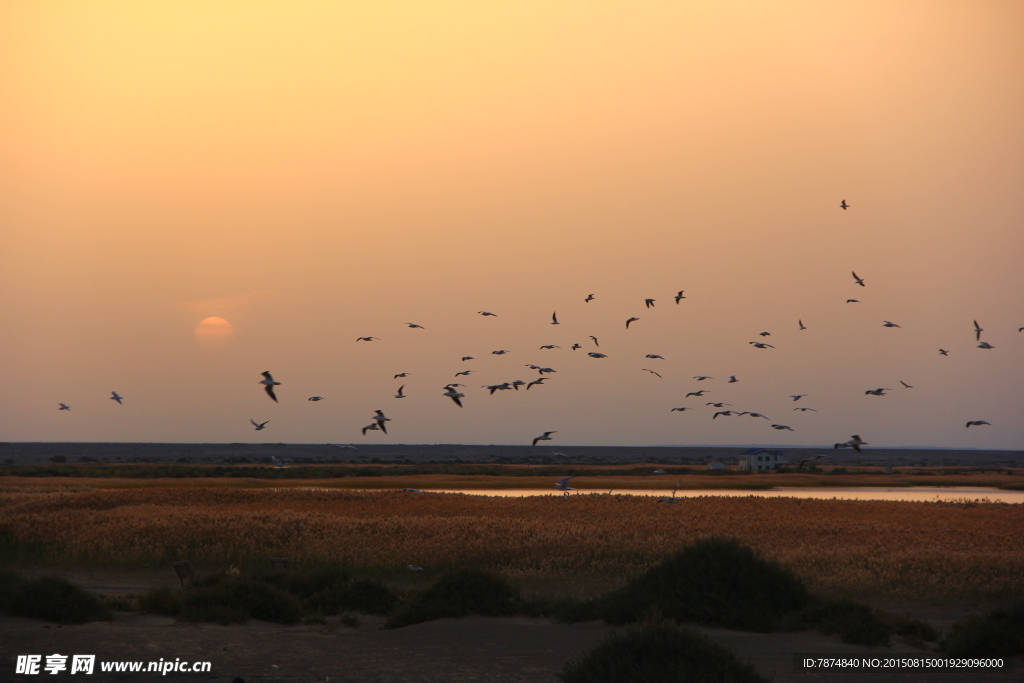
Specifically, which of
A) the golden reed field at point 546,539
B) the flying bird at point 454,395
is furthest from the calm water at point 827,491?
the flying bird at point 454,395

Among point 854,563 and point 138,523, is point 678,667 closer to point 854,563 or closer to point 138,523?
point 854,563

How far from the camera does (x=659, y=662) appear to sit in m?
11.9

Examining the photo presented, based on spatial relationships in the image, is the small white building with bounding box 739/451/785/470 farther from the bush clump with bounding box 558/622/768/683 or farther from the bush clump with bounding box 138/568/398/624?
the bush clump with bounding box 558/622/768/683

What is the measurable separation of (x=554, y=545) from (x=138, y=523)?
17.4 metres

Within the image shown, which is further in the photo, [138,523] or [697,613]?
[138,523]

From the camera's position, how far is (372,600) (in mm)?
19953

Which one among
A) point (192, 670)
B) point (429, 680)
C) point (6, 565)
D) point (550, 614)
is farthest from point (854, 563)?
point (6, 565)

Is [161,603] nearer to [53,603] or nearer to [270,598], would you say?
[53,603]

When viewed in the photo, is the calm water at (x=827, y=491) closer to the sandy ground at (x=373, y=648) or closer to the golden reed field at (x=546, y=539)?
the golden reed field at (x=546, y=539)

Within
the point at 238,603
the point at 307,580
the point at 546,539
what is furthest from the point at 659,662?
the point at 546,539

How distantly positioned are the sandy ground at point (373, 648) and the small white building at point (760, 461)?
375 feet

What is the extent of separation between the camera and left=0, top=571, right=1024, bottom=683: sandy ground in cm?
1361

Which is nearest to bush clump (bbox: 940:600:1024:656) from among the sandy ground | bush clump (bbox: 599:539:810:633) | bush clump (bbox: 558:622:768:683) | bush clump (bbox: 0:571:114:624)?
the sandy ground

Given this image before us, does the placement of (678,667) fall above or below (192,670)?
above
